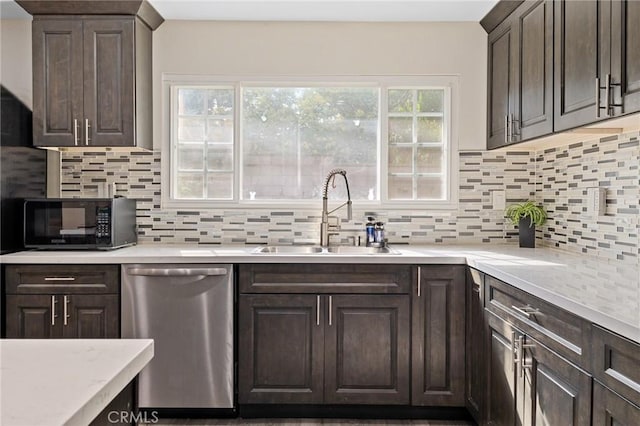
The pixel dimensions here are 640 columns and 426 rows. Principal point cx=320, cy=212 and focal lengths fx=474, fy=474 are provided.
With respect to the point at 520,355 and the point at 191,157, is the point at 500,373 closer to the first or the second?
the point at 520,355

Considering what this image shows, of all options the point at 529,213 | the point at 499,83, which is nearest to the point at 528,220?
the point at 529,213

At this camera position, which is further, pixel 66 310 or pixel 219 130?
pixel 219 130

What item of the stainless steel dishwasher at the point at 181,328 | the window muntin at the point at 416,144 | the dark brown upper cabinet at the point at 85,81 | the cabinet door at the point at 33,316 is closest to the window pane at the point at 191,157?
the dark brown upper cabinet at the point at 85,81

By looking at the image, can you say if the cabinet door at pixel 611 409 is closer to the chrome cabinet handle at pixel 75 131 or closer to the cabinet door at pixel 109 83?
the cabinet door at pixel 109 83

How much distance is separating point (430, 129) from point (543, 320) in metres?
1.84

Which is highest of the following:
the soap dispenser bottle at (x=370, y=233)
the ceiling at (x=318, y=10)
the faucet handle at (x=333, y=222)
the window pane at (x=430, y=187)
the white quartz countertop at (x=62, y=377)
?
the ceiling at (x=318, y=10)

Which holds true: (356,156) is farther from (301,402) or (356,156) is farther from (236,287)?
(301,402)

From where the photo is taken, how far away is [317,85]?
10.4ft

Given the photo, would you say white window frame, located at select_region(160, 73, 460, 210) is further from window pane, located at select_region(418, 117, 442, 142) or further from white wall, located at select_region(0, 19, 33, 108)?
white wall, located at select_region(0, 19, 33, 108)

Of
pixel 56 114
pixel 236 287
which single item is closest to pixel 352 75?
pixel 236 287

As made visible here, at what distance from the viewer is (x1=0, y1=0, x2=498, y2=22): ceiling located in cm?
287

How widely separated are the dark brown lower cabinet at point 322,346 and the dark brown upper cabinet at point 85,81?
4.48ft

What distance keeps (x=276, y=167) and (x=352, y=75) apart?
80 centimetres

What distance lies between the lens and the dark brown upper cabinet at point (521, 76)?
2254 mm
